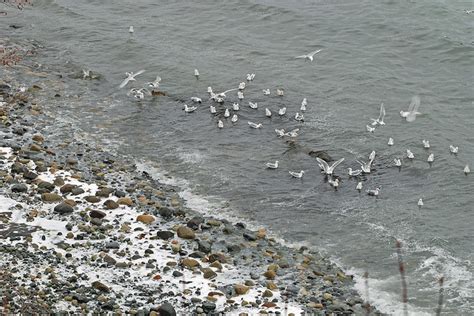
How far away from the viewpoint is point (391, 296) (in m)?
16.5

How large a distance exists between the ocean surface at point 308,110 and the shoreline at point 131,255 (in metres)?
1.30

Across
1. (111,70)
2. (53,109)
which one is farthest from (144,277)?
(111,70)

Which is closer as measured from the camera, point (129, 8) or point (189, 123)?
point (189, 123)

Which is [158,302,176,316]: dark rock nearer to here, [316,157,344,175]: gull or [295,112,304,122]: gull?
[316,157,344,175]: gull

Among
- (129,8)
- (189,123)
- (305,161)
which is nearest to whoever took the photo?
(305,161)

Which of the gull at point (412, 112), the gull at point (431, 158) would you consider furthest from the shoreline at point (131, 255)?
the gull at point (412, 112)

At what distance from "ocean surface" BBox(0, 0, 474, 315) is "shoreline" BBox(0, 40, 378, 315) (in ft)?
4.26

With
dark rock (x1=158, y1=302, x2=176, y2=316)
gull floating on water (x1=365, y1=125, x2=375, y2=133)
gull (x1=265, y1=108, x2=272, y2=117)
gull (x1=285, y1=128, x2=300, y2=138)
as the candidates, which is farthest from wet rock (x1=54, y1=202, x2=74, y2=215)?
gull floating on water (x1=365, y1=125, x2=375, y2=133)

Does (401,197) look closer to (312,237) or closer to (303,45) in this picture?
(312,237)

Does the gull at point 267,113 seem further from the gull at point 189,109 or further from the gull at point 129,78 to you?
the gull at point 129,78

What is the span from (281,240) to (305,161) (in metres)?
5.06

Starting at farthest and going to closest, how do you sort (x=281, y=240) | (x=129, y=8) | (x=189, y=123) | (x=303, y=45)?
(x=129, y=8)
(x=303, y=45)
(x=189, y=123)
(x=281, y=240)

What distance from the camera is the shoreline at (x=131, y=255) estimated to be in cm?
1412

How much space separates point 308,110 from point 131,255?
12.7 meters
